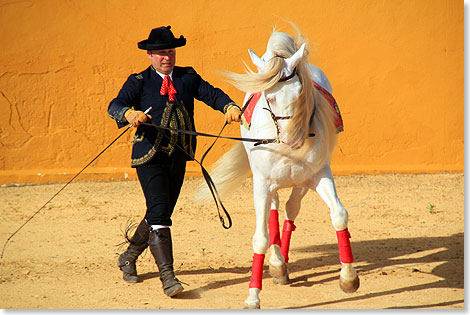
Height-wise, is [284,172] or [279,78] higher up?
[279,78]

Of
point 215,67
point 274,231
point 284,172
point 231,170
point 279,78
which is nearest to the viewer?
point 279,78

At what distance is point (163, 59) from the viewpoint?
15.7ft

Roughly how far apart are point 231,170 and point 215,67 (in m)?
3.95

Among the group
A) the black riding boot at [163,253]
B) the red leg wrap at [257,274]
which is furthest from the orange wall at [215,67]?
the red leg wrap at [257,274]

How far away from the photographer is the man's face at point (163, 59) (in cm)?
479

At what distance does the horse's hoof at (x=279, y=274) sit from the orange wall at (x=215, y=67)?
424 cm

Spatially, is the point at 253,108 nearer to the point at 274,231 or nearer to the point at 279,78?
the point at 279,78

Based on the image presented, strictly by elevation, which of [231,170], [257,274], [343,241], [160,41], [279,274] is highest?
[160,41]

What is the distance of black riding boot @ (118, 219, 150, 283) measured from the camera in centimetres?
519

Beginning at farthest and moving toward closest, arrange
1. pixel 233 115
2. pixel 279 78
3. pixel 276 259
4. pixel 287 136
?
pixel 276 259 → pixel 233 115 → pixel 287 136 → pixel 279 78

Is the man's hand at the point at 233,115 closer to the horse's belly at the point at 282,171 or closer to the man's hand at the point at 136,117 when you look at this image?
the horse's belly at the point at 282,171

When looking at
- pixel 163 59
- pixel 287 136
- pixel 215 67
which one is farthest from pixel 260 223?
pixel 215 67

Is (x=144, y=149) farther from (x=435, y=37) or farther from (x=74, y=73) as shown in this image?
(x=435, y=37)

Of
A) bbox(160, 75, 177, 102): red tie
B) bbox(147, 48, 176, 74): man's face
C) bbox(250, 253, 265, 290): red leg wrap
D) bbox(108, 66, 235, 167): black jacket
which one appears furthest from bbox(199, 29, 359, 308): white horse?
bbox(147, 48, 176, 74): man's face
